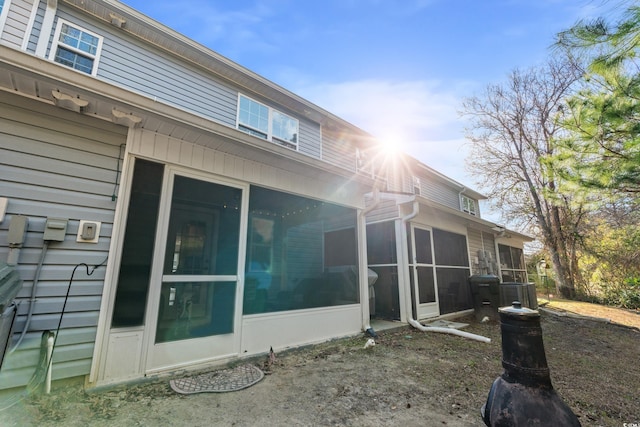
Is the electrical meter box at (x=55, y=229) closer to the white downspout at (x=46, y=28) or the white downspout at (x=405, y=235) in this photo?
the white downspout at (x=46, y=28)

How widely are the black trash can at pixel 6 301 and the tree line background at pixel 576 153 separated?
5.98 meters

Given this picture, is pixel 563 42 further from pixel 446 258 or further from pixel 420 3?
pixel 446 258

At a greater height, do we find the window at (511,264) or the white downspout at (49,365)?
the window at (511,264)

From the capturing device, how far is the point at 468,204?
13586 millimetres

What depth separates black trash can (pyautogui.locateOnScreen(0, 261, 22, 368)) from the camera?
5.60ft

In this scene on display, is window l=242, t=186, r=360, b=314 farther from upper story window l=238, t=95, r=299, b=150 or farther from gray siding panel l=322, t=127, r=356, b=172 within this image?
gray siding panel l=322, t=127, r=356, b=172

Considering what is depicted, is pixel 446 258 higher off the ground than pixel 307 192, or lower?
lower

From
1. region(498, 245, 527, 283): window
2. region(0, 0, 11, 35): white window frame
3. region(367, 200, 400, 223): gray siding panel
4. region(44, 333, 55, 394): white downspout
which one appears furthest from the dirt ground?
region(498, 245, 527, 283): window

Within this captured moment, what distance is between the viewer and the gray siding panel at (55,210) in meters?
2.20

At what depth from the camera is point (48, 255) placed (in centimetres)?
229

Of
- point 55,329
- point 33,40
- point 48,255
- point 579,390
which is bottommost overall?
point 579,390

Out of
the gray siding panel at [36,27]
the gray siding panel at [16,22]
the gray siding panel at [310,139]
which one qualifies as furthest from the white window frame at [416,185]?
the gray siding panel at [16,22]

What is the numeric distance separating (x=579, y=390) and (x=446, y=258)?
14.2 ft

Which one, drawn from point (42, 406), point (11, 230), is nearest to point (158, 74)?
point (11, 230)
